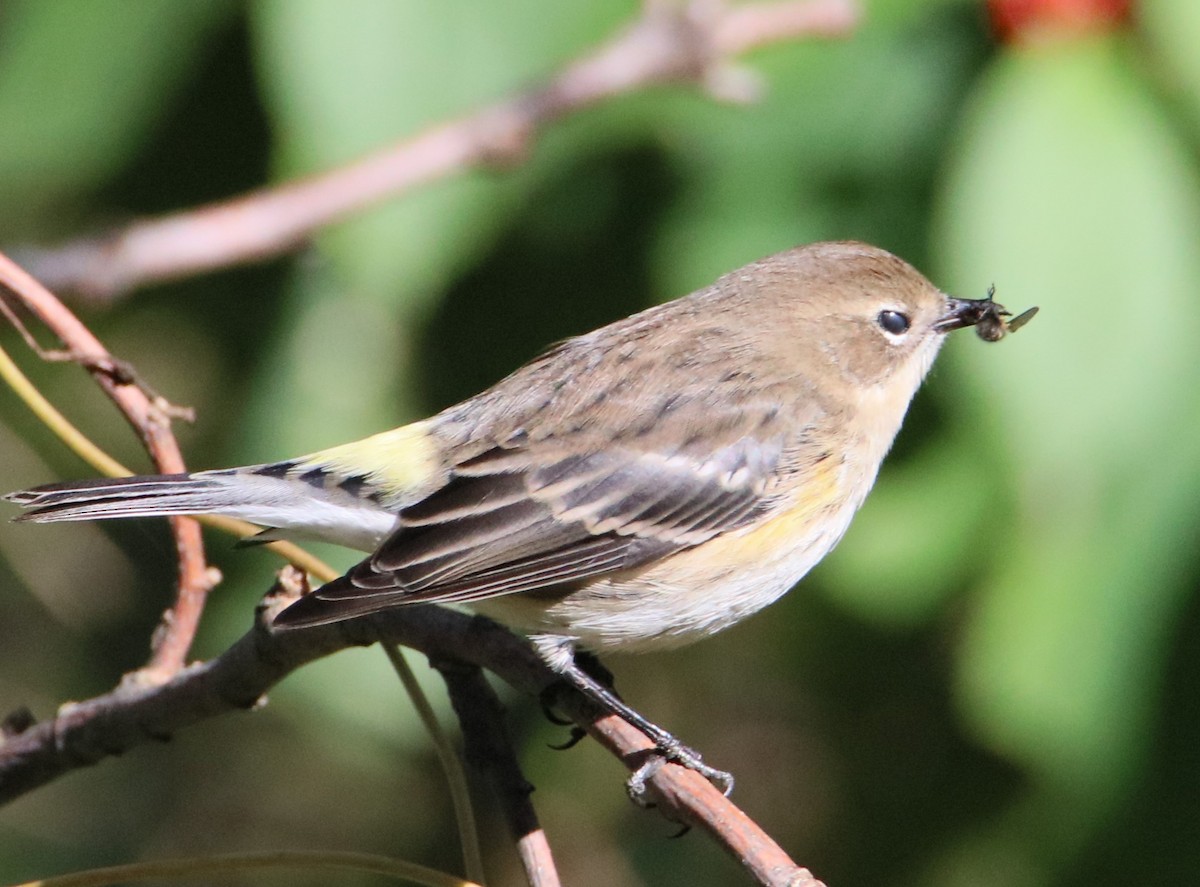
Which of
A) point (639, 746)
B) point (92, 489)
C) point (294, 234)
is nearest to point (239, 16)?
point (294, 234)

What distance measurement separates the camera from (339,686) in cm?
379

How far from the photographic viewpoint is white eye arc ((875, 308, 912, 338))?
3.80 m

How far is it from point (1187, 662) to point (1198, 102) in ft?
4.05

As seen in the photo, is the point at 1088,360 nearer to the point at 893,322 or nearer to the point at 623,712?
the point at 893,322

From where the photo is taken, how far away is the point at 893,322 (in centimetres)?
382

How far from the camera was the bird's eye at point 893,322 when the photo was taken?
380 centimetres

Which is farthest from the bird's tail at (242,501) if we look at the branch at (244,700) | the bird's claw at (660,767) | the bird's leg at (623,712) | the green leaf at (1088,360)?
the green leaf at (1088,360)

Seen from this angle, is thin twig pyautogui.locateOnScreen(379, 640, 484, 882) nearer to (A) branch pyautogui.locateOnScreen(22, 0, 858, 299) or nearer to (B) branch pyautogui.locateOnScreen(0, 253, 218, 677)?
(B) branch pyautogui.locateOnScreen(0, 253, 218, 677)

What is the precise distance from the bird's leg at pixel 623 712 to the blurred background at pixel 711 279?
0.65 metres

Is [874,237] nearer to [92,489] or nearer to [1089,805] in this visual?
[1089,805]

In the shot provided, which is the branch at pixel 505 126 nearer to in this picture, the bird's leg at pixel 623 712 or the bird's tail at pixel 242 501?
the bird's tail at pixel 242 501

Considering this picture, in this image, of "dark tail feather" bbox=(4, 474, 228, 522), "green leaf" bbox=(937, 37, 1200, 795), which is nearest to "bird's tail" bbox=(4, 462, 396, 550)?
"dark tail feather" bbox=(4, 474, 228, 522)

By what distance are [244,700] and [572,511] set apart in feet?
3.73

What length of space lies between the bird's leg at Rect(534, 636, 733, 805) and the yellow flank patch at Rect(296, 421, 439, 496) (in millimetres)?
508
